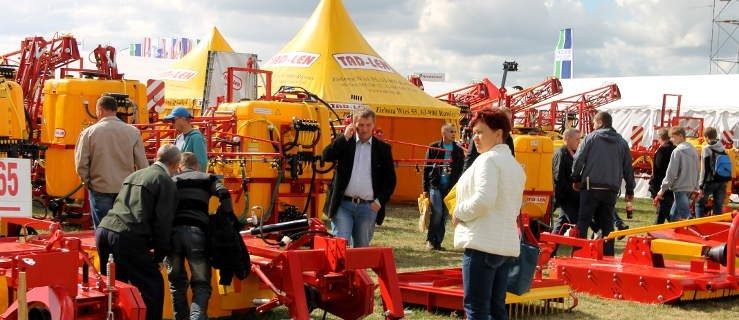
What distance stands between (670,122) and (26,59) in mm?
14739

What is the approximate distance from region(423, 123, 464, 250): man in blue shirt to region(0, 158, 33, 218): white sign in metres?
6.11

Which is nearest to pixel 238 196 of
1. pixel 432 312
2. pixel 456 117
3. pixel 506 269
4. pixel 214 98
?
pixel 432 312

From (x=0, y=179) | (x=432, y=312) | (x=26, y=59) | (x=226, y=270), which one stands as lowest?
(x=432, y=312)

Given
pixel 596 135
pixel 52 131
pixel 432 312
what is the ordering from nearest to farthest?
pixel 432 312 < pixel 596 135 < pixel 52 131

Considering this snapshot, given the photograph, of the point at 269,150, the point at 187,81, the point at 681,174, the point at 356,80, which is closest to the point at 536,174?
the point at 681,174

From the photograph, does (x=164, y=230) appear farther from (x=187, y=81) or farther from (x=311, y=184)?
(x=187, y=81)

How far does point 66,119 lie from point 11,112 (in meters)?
2.11

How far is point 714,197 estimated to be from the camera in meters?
14.1

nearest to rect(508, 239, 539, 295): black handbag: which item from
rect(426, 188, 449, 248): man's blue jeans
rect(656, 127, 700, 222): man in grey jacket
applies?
rect(426, 188, 449, 248): man's blue jeans

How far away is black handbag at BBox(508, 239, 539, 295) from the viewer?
5895 millimetres

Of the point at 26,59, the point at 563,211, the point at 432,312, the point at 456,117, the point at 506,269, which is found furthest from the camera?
the point at 456,117

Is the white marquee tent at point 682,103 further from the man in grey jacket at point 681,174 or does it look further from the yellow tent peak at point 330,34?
the man in grey jacket at point 681,174

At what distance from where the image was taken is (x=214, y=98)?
15969 millimetres

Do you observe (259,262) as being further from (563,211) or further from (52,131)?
(52,131)
